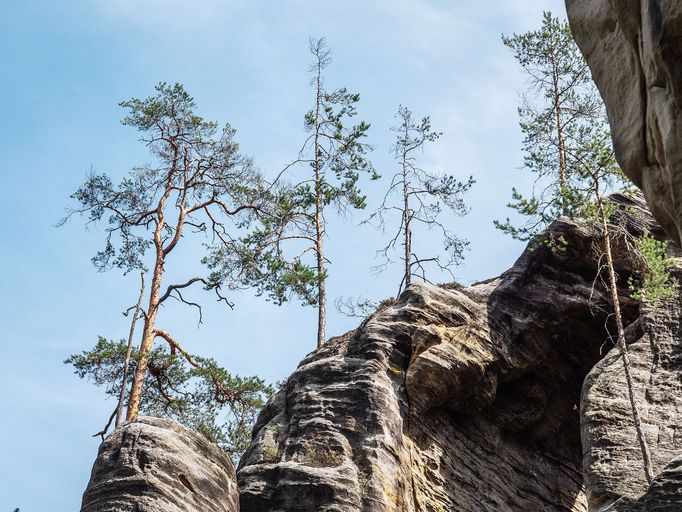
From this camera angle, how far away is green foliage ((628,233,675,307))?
16938mm

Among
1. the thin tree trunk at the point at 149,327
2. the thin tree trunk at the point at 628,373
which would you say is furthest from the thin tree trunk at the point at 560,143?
the thin tree trunk at the point at 149,327

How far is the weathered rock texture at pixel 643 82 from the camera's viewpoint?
23.1ft

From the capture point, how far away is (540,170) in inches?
811

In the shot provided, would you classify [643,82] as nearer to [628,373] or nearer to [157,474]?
[157,474]

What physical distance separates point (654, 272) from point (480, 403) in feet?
15.9

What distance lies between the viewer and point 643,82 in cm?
800

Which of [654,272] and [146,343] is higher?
[146,343]

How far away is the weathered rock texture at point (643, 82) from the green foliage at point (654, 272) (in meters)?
8.45

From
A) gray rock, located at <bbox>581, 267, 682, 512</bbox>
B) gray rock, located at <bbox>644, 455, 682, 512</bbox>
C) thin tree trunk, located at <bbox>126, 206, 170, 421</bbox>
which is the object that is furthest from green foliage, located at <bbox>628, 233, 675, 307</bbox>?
thin tree trunk, located at <bbox>126, 206, 170, 421</bbox>

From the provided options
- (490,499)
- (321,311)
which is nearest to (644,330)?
(490,499)

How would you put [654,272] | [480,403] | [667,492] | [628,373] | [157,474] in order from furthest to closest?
[480,403]
[654,272]
[628,373]
[157,474]
[667,492]

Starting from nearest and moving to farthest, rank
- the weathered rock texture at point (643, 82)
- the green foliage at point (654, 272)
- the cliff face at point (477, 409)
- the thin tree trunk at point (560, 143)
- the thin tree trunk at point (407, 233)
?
1. the weathered rock texture at point (643, 82)
2. the cliff face at point (477, 409)
3. the green foliage at point (654, 272)
4. the thin tree trunk at point (560, 143)
5. the thin tree trunk at point (407, 233)

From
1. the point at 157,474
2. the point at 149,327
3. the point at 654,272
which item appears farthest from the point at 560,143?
the point at 157,474

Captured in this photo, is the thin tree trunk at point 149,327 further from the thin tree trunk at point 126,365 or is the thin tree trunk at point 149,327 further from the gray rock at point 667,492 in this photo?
the gray rock at point 667,492
